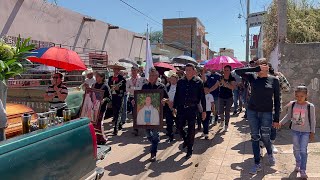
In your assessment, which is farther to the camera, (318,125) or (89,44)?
(89,44)

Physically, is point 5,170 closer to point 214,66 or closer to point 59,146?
point 59,146

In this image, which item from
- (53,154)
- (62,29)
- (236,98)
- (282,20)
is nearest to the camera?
(53,154)

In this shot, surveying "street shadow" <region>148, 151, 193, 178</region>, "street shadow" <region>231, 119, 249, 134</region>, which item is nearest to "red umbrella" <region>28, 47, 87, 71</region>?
"street shadow" <region>148, 151, 193, 178</region>

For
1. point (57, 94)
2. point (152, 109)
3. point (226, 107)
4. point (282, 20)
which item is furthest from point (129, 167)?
point (282, 20)

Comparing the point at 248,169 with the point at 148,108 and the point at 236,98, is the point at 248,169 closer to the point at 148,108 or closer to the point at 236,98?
the point at 148,108

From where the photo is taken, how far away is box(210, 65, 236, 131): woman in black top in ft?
28.5

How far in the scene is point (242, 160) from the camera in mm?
6141

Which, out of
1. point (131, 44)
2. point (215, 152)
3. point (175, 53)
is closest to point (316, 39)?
point (215, 152)

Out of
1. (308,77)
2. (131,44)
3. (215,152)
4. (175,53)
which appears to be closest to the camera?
(215,152)

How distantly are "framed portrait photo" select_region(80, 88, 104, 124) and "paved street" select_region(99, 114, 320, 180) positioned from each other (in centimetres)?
92

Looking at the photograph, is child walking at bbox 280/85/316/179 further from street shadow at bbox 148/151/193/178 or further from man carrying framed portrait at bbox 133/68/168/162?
man carrying framed portrait at bbox 133/68/168/162

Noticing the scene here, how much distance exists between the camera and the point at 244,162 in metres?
6.01

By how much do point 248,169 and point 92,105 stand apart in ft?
10.3

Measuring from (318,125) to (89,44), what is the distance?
480 inches
